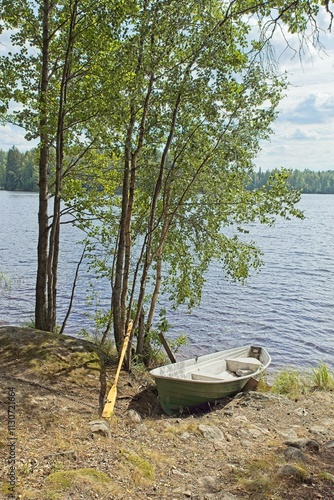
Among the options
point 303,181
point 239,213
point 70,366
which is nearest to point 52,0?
point 239,213

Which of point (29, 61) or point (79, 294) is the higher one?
point (29, 61)

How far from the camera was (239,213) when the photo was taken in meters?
10.4

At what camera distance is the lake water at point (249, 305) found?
1539 cm

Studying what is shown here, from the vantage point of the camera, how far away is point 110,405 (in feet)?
23.6

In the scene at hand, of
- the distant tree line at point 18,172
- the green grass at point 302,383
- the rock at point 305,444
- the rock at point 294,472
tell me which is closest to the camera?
the rock at point 294,472

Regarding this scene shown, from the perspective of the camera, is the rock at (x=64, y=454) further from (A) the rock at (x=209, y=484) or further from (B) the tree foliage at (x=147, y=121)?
(B) the tree foliage at (x=147, y=121)

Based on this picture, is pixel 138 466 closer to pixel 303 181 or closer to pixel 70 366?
pixel 70 366

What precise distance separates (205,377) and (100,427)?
4080mm

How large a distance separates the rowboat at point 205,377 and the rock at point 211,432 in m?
1.55

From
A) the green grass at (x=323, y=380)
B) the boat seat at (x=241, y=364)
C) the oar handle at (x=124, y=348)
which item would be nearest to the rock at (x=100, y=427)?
the oar handle at (x=124, y=348)

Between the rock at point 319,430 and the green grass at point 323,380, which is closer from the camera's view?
the rock at point 319,430

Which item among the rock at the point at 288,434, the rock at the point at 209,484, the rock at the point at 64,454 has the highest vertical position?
the rock at the point at 64,454

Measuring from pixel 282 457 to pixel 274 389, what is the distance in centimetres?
479

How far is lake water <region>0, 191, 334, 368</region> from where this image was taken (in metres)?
15.4
